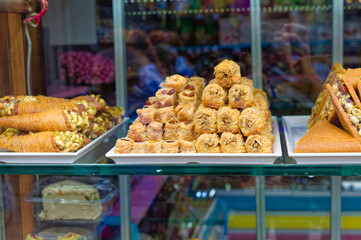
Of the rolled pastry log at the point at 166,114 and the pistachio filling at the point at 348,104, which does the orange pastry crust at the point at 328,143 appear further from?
the rolled pastry log at the point at 166,114

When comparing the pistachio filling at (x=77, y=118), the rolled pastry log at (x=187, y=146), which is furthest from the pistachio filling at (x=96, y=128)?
the rolled pastry log at (x=187, y=146)

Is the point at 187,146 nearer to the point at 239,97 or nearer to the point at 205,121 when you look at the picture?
the point at 205,121

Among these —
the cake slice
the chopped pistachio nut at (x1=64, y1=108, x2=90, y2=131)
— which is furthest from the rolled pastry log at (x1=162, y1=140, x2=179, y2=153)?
the cake slice

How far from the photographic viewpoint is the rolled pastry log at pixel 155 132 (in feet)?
4.70

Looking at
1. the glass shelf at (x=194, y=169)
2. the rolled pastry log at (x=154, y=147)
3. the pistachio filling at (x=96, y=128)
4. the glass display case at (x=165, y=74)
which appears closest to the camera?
the glass shelf at (x=194, y=169)

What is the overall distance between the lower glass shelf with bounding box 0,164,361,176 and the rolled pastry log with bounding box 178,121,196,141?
4.6 inches

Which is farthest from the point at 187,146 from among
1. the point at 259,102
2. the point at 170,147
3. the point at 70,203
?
the point at 70,203

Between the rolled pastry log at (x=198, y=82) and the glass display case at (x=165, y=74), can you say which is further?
the glass display case at (x=165, y=74)

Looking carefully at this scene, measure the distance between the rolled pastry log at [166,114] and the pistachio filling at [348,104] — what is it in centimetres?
50

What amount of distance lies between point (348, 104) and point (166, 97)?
0.54 meters

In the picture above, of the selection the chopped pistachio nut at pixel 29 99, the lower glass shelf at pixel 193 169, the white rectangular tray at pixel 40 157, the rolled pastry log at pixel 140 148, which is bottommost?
the lower glass shelf at pixel 193 169

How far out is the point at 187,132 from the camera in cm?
142

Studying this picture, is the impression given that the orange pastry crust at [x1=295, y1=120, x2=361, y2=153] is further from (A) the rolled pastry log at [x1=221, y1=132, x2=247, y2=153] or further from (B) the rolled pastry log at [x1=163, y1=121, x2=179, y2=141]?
(B) the rolled pastry log at [x1=163, y1=121, x2=179, y2=141]

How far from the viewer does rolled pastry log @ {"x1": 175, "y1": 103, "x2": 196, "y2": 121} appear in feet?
4.73
